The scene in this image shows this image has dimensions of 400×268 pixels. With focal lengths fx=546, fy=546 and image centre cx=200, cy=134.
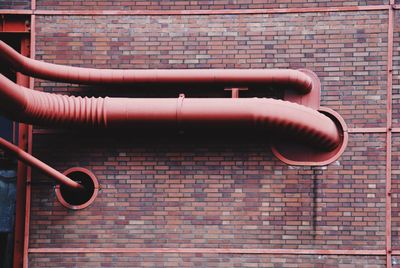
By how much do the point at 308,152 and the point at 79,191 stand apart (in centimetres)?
292

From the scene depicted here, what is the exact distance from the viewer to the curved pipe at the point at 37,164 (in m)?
6.34

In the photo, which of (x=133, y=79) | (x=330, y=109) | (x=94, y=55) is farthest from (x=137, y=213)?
(x=330, y=109)

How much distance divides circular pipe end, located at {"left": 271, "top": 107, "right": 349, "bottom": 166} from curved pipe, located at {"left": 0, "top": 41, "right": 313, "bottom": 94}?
652mm

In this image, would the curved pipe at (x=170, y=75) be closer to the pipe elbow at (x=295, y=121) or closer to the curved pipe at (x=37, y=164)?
the pipe elbow at (x=295, y=121)

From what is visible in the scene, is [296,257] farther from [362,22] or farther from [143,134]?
[362,22]

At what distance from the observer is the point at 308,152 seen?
22.4 ft

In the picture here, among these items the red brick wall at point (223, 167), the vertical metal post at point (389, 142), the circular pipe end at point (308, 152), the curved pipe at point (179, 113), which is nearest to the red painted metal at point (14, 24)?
the red brick wall at point (223, 167)

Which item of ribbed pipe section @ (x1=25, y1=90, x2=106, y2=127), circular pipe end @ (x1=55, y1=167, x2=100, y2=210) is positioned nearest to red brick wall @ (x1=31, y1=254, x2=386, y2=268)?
circular pipe end @ (x1=55, y1=167, x2=100, y2=210)

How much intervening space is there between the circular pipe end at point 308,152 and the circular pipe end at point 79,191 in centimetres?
232

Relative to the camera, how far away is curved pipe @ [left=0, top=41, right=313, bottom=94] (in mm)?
6621

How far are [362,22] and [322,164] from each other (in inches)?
73.6

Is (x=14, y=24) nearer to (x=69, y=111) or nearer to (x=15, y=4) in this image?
(x=15, y=4)

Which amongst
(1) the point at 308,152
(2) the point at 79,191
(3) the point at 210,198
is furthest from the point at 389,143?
(2) the point at 79,191

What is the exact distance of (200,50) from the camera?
22.9ft
